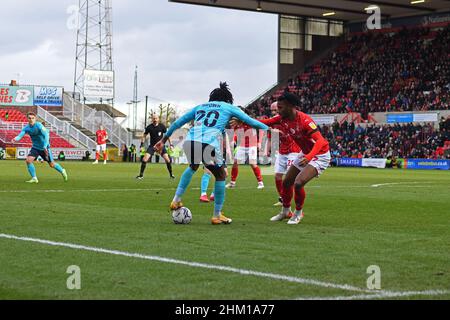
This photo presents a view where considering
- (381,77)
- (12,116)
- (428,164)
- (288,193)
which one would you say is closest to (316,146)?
(288,193)

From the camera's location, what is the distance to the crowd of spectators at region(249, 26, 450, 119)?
5678 cm

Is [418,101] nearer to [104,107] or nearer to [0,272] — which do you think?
[104,107]

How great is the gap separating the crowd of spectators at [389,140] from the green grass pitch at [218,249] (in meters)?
35.5

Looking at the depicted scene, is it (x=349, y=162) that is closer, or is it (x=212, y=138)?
(x=212, y=138)

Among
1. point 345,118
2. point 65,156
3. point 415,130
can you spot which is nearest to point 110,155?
point 65,156

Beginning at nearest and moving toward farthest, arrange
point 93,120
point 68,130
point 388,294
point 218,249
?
1. point 388,294
2. point 218,249
3. point 68,130
4. point 93,120

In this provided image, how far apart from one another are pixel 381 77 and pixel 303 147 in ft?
166

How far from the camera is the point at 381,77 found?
202 feet

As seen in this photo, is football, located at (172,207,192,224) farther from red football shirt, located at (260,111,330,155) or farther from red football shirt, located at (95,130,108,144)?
red football shirt, located at (95,130,108,144)

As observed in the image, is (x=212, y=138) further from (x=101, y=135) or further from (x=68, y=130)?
(x=68, y=130)

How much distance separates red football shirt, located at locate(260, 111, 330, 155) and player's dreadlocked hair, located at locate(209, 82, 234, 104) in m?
1.00

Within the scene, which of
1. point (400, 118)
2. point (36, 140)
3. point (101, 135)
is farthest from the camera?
point (400, 118)

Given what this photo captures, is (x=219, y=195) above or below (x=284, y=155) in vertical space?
below

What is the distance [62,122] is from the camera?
215ft
